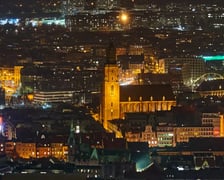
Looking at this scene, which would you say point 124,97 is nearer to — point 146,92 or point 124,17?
point 146,92

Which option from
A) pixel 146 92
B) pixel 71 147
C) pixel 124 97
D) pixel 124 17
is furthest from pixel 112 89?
pixel 124 17

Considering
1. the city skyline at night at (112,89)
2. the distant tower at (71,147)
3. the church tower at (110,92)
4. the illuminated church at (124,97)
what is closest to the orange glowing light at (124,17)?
the city skyline at night at (112,89)

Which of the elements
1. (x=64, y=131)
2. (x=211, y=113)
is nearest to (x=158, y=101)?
(x=211, y=113)

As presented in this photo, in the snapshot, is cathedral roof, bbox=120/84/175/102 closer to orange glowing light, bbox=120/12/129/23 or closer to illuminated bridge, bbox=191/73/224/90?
illuminated bridge, bbox=191/73/224/90

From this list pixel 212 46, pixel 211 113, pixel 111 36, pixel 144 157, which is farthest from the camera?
pixel 111 36

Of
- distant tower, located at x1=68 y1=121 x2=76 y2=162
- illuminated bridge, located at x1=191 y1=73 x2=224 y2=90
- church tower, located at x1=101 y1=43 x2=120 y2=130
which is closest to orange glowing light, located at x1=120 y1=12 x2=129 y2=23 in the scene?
illuminated bridge, located at x1=191 y1=73 x2=224 y2=90

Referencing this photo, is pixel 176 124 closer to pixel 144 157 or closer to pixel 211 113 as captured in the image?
pixel 211 113

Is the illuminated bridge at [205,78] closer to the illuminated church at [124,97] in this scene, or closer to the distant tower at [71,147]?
the illuminated church at [124,97]
